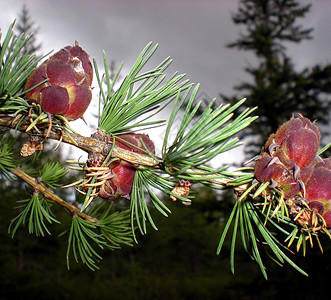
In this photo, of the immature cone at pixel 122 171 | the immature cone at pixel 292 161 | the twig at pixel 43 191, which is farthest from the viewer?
the twig at pixel 43 191

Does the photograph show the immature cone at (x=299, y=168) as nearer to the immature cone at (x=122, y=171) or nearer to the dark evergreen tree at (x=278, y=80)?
the immature cone at (x=122, y=171)

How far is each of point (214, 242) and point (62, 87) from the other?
25166mm

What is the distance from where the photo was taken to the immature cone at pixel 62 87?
22.8 inches

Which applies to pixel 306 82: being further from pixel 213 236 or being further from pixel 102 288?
pixel 213 236

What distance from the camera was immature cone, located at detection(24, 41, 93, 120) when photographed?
58 centimetres

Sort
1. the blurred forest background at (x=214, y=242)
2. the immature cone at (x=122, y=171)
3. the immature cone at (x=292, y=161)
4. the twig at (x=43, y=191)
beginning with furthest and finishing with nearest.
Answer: the blurred forest background at (x=214, y=242)
the twig at (x=43, y=191)
the immature cone at (x=122, y=171)
the immature cone at (x=292, y=161)

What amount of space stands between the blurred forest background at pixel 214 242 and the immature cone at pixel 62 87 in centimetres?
32

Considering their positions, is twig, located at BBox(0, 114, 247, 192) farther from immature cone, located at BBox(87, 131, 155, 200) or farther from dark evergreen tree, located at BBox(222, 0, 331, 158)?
dark evergreen tree, located at BBox(222, 0, 331, 158)

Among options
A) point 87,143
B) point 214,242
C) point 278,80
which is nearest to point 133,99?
point 87,143

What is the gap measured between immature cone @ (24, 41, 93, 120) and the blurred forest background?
32 cm

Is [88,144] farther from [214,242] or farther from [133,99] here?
[214,242]

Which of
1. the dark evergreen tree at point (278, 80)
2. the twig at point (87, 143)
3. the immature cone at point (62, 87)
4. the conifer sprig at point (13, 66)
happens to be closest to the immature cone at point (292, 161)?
the twig at point (87, 143)

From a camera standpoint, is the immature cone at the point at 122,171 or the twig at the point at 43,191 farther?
the twig at the point at 43,191

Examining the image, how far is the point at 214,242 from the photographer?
2420 centimetres
